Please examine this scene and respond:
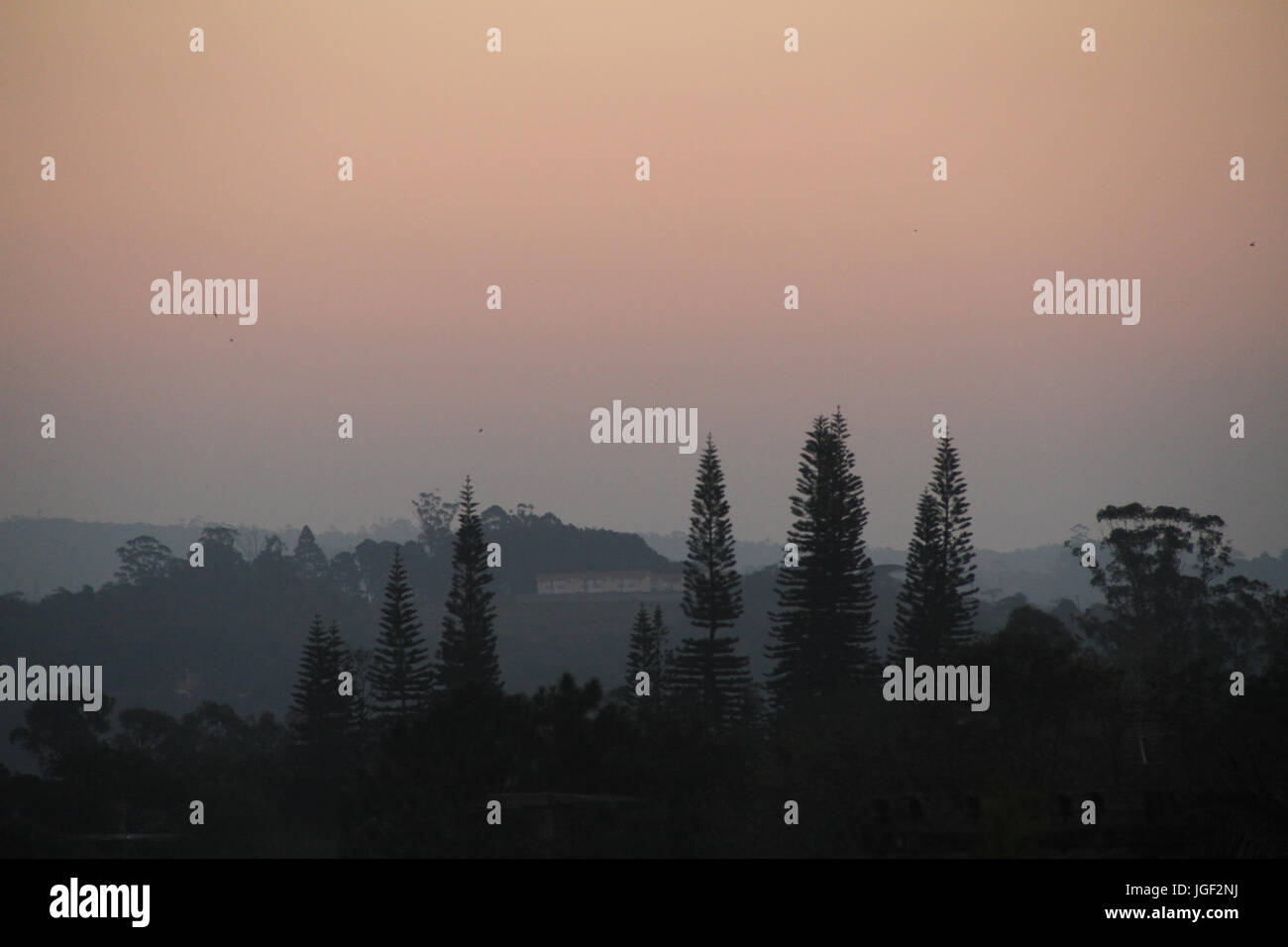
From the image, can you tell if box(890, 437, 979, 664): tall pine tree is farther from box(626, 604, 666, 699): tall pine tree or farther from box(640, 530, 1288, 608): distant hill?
box(640, 530, 1288, 608): distant hill

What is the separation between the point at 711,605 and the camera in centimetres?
4612

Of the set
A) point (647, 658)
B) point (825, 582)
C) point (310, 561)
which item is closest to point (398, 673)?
point (647, 658)

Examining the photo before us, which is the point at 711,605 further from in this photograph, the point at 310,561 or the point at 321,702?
the point at 310,561

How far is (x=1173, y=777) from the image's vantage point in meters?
30.4

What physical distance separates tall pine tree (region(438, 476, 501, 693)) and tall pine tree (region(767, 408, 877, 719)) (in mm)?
8737

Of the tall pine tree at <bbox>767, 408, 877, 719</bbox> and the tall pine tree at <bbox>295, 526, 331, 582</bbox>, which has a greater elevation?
the tall pine tree at <bbox>295, 526, 331, 582</bbox>

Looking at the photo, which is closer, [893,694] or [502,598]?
[893,694]

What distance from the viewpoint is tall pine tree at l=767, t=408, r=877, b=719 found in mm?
45031

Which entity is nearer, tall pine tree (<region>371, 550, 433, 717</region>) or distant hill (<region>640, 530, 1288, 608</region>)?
tall pine tree (<region>371, 550, 433, 717</region>)

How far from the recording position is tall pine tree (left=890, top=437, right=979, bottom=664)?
148 ft

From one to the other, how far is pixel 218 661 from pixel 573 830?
86416 millimetres

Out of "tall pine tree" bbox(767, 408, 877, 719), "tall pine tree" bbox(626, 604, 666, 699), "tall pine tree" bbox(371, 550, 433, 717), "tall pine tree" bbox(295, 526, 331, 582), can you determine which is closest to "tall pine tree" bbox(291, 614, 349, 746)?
"tall pine tree" bbox(371, 550, 433, 717)

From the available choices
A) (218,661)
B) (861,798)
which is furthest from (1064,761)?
(218,661)
